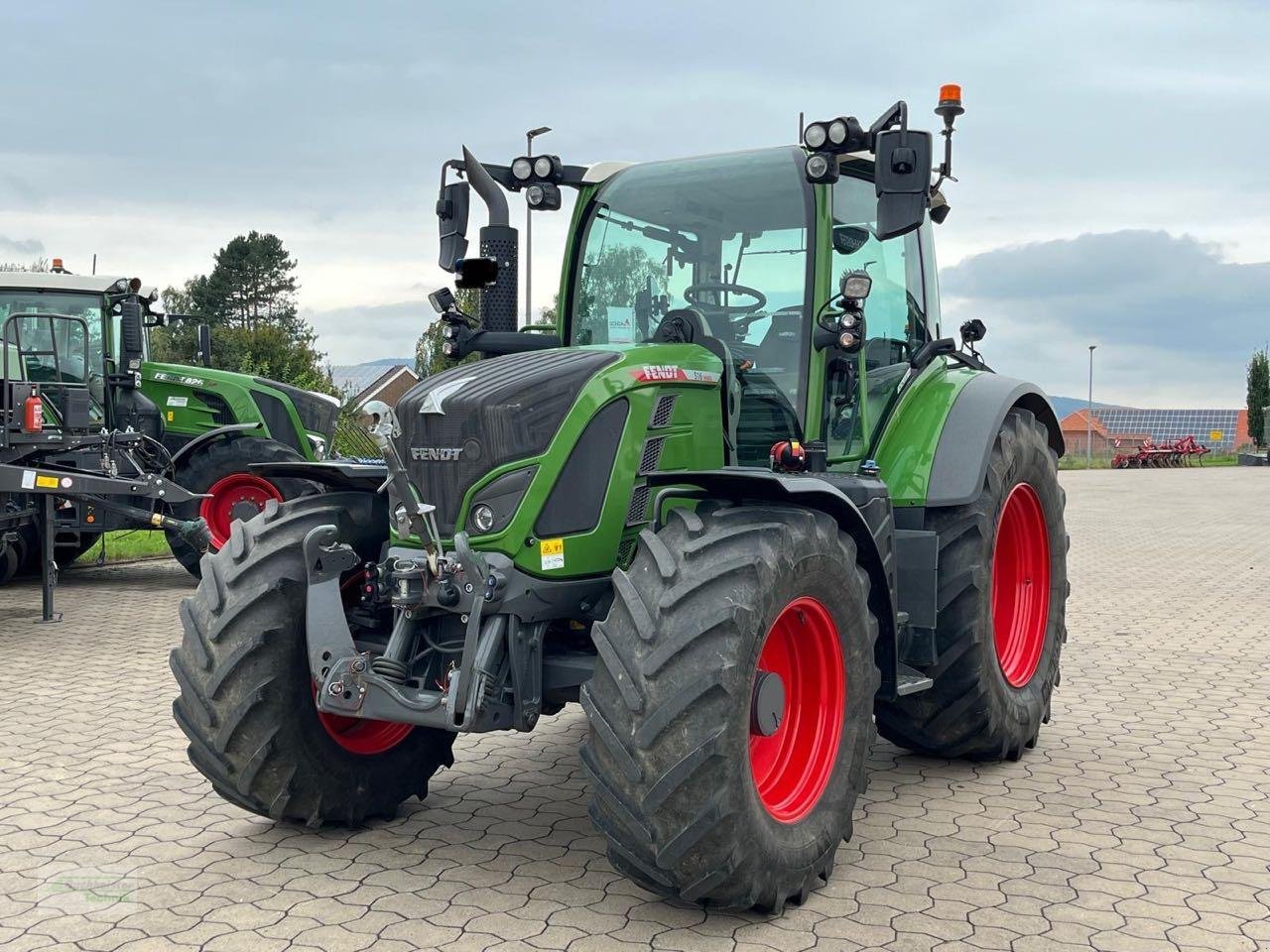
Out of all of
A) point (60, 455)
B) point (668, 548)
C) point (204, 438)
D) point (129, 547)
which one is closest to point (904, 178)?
point (668, 548)

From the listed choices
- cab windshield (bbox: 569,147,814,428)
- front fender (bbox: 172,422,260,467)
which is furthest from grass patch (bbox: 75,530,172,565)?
cab windshield (bbox: 569,147,814,428)

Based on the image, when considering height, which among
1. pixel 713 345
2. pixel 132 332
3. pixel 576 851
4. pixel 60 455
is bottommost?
pixel 576 851

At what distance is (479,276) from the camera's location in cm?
453

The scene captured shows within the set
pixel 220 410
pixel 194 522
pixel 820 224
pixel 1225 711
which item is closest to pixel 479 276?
pixel 820 224

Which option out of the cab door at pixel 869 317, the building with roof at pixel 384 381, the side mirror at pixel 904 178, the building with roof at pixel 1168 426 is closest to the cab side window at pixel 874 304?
the cab door at pixel 869 317

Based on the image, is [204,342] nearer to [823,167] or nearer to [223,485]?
[223,485]

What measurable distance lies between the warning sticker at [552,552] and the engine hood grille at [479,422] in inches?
11.3

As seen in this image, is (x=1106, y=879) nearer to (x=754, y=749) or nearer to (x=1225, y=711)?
(x=754, y=749)

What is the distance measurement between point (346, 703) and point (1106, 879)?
2.56 meters

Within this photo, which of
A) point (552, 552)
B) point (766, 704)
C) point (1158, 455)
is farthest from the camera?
Answer: point (1158, 455)

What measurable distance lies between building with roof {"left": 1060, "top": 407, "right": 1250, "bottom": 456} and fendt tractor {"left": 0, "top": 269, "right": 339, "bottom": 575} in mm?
57050

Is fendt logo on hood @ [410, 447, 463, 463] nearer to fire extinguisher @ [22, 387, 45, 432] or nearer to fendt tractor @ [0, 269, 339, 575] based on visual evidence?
fire extinguisher @ [22, 387, 45, 432]

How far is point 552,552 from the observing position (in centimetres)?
418

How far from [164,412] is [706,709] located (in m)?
11.2
